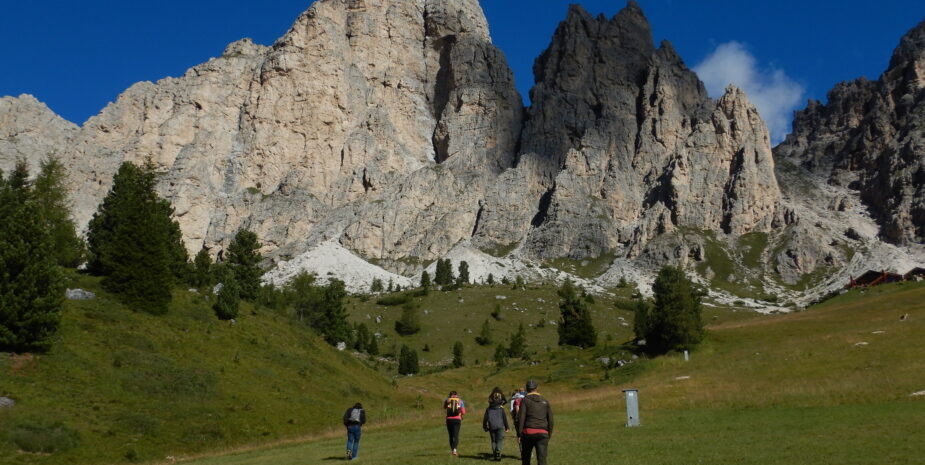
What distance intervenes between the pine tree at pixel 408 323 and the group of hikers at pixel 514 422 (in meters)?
109

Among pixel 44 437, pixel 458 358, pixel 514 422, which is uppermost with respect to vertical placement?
pixel 458 358

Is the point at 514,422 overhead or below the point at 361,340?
below

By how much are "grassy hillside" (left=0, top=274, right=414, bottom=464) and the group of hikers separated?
13639 mm

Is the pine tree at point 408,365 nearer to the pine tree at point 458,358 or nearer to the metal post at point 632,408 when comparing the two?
the pine tree at point 458,358

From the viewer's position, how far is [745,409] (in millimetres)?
33750

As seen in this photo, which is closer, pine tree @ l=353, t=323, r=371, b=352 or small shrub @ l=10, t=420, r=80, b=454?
small shrub @ l=10, t=420, r=80, b=454

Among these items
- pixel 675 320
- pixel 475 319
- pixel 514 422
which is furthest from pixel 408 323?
pixel 514 422

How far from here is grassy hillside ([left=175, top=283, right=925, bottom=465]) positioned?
845 inches

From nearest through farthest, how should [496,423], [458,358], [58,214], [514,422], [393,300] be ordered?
[496,423], [514,422], [58,214], [458,358], [393,300]

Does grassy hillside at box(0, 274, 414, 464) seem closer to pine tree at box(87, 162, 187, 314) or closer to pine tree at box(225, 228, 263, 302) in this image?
pine tree at box(87, 162, 187, 314)

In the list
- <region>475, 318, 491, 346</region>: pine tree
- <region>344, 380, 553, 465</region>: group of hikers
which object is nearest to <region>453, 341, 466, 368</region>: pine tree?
<region>475, 318, 491, 346</region>: pine tree

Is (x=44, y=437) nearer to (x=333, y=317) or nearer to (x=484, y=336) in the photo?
(x=333, y=317)

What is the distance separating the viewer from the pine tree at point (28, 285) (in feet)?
117

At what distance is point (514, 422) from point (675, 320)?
4539 cm
